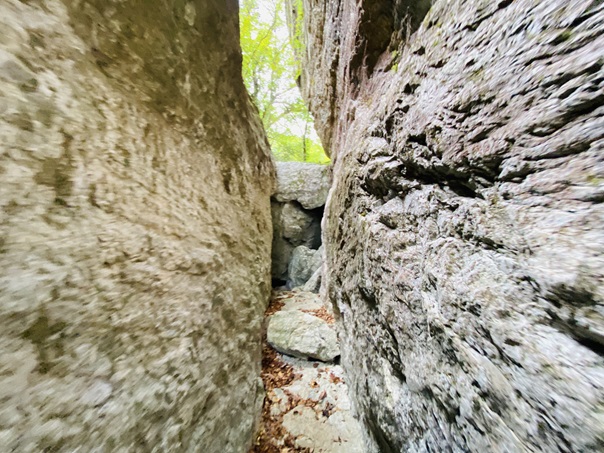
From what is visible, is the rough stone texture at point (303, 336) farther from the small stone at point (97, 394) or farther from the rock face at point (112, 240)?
the small stone at point (97, 394)

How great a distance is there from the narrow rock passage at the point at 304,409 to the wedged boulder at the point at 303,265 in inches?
148

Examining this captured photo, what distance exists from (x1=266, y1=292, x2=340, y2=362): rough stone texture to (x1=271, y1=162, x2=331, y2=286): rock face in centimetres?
422

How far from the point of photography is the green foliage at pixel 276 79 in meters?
9.72

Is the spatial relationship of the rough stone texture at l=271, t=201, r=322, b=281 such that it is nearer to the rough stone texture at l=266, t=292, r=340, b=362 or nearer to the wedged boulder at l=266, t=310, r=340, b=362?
the rough stone texture at l=266, t=292, r=340, b=362

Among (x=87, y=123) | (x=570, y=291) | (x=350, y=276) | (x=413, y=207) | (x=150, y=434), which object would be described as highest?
(x=87, y=123)

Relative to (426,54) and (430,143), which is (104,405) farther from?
(426,54)

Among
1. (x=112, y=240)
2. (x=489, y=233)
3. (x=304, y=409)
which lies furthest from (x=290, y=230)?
(x=489, y=233)

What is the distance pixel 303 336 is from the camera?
3988 millimetres

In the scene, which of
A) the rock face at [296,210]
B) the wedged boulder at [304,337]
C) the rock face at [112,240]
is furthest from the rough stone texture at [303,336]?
the rock face at [296,210]

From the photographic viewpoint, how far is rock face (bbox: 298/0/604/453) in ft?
2.77

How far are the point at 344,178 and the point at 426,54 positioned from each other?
183cm

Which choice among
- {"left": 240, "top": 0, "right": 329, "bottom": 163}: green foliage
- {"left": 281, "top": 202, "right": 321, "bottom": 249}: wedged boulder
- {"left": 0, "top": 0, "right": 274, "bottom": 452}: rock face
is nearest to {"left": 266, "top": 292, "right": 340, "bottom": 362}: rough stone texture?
{"left": 0, "top": 0, "right": 274, "bottom": 452}: rock face

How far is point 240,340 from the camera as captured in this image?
2.83m

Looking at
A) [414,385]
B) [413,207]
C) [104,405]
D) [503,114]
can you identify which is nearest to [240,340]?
[104,405]
